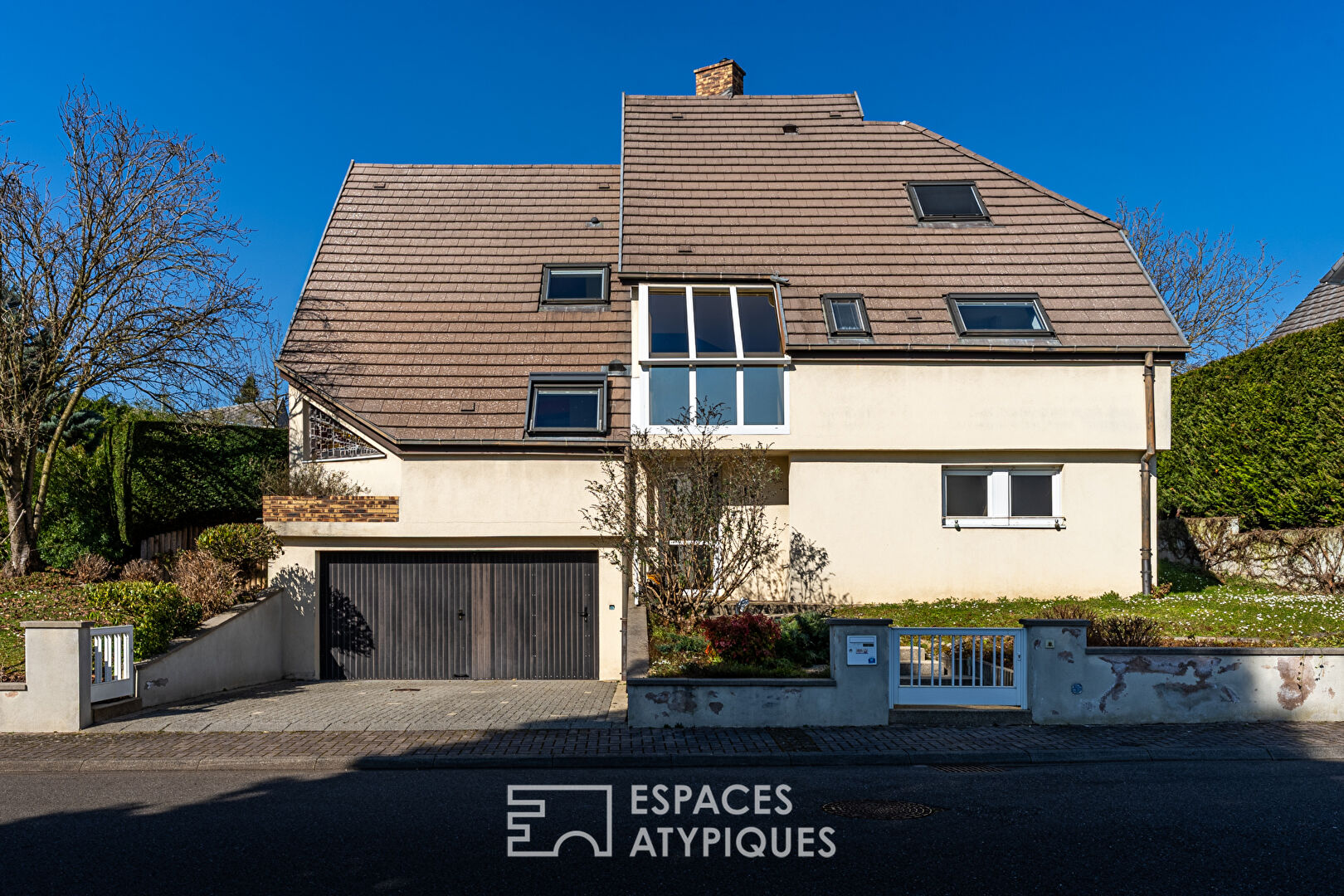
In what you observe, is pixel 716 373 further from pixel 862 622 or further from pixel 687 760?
pixel 687 760

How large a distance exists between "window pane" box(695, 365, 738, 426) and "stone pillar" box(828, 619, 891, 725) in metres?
5.86

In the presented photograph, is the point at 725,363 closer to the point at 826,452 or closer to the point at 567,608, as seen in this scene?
the point at 826,452

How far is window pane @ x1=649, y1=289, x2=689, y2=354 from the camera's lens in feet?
52.4

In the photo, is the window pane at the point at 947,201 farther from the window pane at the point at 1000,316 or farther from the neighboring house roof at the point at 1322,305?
the neighboring house roof at the point at 1322,305

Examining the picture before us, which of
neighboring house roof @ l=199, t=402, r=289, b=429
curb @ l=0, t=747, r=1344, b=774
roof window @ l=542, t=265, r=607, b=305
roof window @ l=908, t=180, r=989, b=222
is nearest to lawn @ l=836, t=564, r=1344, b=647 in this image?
curb @ l=0, t=747, r=1344, b=774

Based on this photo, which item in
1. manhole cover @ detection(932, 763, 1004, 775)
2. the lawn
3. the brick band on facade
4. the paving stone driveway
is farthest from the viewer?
the brick band on facade

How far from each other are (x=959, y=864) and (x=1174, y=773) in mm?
3720

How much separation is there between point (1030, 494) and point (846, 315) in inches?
171

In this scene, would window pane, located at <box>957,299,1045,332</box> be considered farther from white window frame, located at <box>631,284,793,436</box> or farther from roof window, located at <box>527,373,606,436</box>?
roof window, located at <box>527,373,606,436</box>

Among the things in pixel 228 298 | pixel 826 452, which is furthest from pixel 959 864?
pixel 228 298

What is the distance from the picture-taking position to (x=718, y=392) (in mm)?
15562

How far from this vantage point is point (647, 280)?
53.2 feet

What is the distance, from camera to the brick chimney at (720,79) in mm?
23953

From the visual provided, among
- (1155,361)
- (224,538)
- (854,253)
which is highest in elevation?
(854,253)
